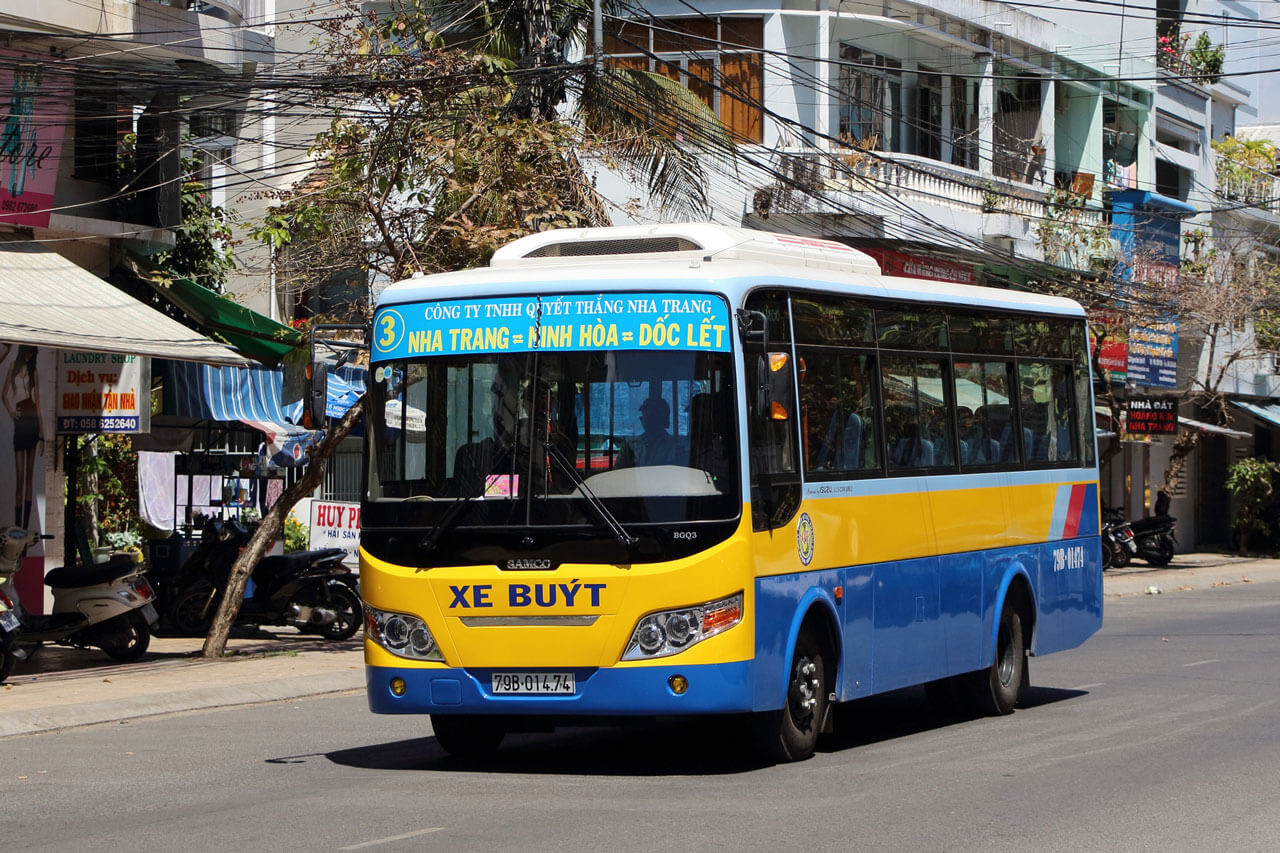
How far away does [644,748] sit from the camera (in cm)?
1102

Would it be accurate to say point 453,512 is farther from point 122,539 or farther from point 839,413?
point 122,539

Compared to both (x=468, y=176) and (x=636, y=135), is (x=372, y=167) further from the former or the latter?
(x=636, y=135)

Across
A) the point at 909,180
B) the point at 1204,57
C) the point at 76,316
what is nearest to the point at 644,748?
the point at 76,316

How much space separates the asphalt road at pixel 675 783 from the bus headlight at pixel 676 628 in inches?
29.1

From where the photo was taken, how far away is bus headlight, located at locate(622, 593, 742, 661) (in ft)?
30.1

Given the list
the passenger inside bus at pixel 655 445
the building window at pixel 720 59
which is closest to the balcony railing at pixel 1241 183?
the building window at pixel 720 59

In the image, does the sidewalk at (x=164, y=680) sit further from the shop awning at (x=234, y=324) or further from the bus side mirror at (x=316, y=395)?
the bus side mirror at (x=316, y=395)

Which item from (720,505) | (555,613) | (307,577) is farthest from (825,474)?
(307,577)

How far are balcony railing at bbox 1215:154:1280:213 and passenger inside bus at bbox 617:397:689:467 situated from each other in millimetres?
35447

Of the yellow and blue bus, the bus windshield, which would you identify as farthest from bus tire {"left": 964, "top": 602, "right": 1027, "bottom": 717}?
the bus windshield

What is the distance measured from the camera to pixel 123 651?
16.3 m

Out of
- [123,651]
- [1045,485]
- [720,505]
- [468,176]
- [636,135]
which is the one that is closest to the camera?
[720,505]

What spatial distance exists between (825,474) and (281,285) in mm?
14959

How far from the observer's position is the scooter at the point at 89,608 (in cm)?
1499
